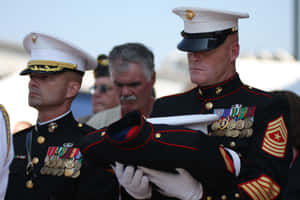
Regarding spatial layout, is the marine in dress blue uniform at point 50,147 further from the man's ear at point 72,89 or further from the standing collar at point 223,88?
the standing collar at point 223,88

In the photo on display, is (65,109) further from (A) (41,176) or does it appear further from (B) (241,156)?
(B) (241,156)

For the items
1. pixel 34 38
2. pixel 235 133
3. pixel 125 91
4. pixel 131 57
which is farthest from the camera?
pixel 131 57

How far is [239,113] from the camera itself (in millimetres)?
2260

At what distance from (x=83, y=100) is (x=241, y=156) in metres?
8.05

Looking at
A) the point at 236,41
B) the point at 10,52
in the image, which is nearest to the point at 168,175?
the point at 236,41

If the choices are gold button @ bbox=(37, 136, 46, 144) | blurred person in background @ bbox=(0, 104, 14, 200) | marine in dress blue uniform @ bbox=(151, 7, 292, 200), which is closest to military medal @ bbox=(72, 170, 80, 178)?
gold button @ bbox=(37, 136, 46, 144)

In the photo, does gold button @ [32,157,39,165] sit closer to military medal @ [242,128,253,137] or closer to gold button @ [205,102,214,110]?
gold button @ [205,102,214,110]

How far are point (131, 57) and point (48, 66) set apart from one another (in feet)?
3.16

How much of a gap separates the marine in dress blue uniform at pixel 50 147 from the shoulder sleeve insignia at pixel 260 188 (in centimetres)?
89

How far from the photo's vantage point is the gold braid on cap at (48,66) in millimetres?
2734

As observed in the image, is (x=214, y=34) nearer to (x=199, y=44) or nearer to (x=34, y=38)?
(x=199, y=44)

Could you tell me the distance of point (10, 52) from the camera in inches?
683

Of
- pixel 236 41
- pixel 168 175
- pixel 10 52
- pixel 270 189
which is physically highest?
pixel 236 41

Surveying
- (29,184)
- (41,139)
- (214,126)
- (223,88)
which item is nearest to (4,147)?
(29,184)
